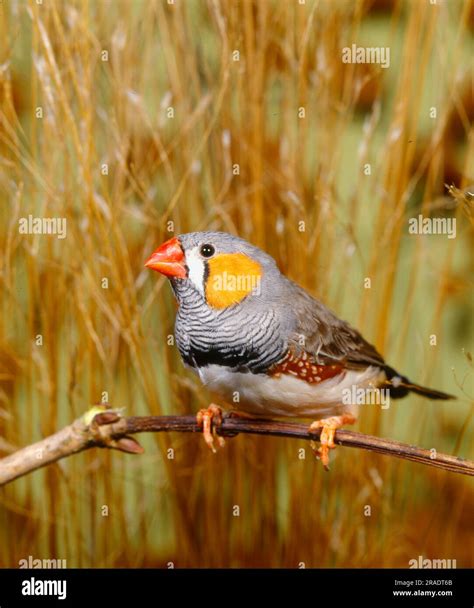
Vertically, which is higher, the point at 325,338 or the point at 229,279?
the point at 229,279

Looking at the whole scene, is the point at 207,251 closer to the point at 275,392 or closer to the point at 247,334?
the point at 247,334

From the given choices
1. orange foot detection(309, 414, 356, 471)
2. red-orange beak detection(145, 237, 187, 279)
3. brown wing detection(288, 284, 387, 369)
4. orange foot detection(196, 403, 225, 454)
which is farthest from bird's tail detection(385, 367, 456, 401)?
red-orange beak detection(145, 237, 187, 279)

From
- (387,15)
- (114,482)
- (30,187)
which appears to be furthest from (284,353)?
(387,15)

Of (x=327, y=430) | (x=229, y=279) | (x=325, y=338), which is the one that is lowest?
(x=327, y=430)

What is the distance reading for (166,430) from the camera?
140cm

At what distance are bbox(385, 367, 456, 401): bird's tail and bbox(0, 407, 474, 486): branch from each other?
0.26m

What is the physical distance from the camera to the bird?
142 cm

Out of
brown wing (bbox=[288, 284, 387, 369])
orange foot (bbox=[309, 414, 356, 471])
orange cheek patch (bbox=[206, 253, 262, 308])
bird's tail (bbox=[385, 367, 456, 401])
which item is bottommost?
orange foot (bbox=[309, 414, 356, 471])

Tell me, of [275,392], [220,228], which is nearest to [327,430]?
[275,392]

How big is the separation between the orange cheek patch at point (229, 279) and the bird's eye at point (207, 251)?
0.01 m

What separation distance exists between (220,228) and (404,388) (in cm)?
55

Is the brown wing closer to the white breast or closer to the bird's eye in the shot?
the white breast

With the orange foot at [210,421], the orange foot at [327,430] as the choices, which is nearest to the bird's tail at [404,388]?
the orange foot at [327,430]
